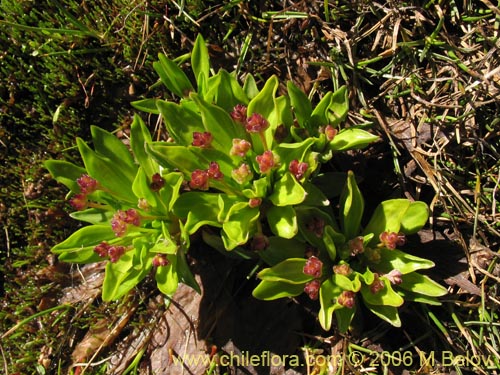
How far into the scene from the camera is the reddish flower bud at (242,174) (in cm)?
226

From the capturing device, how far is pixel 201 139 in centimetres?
222

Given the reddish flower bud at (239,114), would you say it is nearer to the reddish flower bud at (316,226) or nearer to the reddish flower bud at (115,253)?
the reddish flower bud at (316,226)

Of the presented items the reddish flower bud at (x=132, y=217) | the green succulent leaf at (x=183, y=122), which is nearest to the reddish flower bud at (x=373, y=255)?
the green succulent leaf at (x=183, y=122)

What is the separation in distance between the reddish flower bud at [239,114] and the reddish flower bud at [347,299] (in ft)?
3.01

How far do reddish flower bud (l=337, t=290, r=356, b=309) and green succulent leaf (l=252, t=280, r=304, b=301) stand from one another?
0.23 metres

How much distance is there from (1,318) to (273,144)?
7.06 ft

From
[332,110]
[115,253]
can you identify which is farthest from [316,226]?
[115,253]

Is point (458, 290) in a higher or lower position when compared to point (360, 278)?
lower

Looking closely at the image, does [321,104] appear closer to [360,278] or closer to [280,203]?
[280,203]

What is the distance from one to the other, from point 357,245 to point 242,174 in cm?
65

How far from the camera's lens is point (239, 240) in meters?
2.21

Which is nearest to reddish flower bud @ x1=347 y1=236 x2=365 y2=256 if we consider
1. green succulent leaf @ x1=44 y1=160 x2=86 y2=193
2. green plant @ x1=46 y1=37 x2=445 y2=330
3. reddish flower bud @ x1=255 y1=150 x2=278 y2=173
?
green plant @ x1=46 y1=37 x2=445 y2=330

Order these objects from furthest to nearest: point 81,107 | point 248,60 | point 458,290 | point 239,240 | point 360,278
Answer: point 81,107, point 248,60, point 458,290, point 360,278, point 239,240

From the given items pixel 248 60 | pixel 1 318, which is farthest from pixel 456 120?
pixel 1 318
